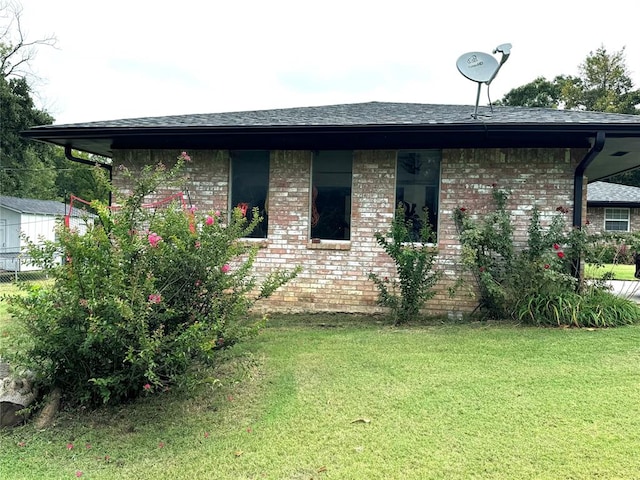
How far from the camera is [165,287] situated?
3.57 meters

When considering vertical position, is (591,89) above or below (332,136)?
above

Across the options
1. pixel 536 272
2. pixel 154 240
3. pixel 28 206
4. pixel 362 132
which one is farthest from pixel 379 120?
pixel 28 206

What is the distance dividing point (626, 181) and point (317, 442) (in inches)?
1477

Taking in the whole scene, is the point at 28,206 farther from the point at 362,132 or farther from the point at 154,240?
the point at 154,240

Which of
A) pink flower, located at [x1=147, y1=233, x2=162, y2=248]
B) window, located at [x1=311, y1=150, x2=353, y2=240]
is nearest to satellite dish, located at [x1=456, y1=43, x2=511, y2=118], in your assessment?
window, located at [x1=311, y1=150, x2=353, y2=240]

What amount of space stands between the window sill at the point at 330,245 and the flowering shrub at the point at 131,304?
3669 millimetres

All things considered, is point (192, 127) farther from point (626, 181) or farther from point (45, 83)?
point (626, 181)

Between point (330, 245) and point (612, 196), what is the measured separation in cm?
1900

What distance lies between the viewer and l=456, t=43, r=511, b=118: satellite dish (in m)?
7.67

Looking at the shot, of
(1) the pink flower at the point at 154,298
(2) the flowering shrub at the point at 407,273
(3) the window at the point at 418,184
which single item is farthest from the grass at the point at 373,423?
(3) the window at the point at 418,184

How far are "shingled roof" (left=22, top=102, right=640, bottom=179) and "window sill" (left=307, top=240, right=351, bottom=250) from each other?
5.05 feet

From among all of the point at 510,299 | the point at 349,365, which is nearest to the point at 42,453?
the point at 349,365

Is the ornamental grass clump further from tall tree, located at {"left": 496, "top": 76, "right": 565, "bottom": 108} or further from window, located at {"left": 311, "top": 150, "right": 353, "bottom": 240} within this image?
tall tree, located at {"left": 496, "top": 76, "right": 565, "bottom": 108}

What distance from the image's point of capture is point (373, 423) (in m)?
3.36
